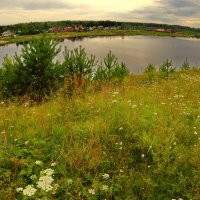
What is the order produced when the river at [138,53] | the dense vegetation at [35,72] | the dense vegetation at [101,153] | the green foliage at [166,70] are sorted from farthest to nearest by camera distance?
the river at [138,53]
the green foliage at [166,70]
the dense vegetation at [35,72]
the dense vegetation at [101,153]

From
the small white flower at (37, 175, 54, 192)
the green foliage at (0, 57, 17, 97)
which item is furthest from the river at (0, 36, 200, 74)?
the small white flower at (37, 175, 54, 192)

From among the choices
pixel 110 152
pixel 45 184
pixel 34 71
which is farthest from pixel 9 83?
pixel 45 184

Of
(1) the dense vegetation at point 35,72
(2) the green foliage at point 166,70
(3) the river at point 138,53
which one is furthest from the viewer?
(3) the river at point 138,53

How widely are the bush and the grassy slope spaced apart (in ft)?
17.4

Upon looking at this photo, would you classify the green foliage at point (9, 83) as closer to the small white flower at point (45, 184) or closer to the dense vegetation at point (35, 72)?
the dense vegetation at point (35, 72)

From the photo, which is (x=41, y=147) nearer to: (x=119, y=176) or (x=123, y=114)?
(x=119, y=176)

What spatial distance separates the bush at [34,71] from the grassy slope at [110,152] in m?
5.29

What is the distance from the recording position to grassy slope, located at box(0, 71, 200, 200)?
356 centimetres

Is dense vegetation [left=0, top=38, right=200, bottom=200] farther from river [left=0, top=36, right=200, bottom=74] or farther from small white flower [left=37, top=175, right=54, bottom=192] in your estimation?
river [left=0, top=36, right=200, bottom=74]

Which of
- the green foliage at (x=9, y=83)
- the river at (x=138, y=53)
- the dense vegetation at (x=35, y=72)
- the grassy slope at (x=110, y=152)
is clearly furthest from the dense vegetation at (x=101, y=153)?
the river at (x=138, y=53)

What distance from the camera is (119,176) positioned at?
3.79 metres

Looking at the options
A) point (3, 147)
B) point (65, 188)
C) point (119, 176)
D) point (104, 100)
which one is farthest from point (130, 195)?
point (104, 100)

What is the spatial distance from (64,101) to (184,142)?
341 cm

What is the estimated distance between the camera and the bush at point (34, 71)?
11156mm
